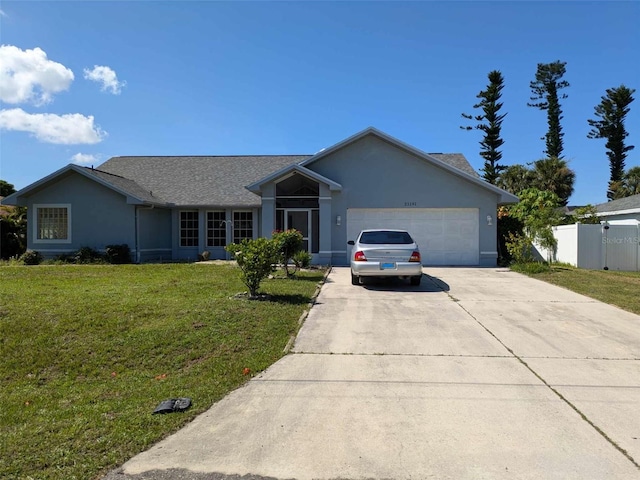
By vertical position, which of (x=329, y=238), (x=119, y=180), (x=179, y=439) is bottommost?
(x=179, y=439)

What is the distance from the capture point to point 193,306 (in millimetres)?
7934

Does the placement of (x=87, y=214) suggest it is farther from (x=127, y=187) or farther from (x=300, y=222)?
(x=300, y=222)

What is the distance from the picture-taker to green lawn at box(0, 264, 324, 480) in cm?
347

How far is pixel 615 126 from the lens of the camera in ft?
127

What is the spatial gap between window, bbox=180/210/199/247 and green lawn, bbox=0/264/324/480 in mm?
10052

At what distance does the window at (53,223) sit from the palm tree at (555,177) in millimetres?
32833

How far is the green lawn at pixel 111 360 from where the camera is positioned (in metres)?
3.47

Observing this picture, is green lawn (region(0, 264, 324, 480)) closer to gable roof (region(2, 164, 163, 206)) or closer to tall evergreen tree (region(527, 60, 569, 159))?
gable roof (region(2, 164, 163, 206))

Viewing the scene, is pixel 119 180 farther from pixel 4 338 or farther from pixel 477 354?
pixel 477 354

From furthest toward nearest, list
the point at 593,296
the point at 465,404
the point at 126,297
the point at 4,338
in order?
the point at 593,296, the point at 126,297, the point at 4,338, the point at 465,404

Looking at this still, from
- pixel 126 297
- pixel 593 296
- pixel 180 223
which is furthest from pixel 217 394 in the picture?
pixel 180 223

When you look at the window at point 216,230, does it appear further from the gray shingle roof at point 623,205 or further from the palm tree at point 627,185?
the palm tree at point 627,185

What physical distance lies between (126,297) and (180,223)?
475 inches

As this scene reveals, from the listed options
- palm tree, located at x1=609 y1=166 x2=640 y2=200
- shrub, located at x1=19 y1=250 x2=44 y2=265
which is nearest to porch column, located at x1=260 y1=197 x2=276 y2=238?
shrub, located at x1=19 y1=250 x2=44 y2=265
